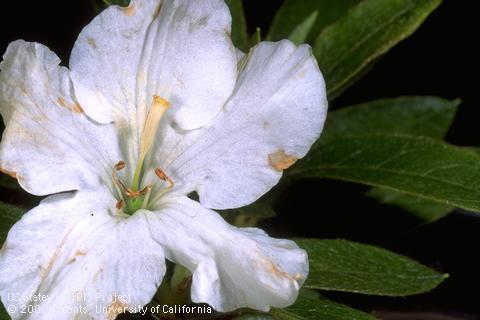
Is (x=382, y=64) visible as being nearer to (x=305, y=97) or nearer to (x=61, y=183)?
(x=305, y=97)

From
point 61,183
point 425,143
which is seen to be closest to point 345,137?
point 425,143

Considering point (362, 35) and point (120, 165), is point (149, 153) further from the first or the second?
point (362, 35)

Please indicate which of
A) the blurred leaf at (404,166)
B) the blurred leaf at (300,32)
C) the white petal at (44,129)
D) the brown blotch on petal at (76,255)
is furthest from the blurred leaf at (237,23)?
the brown blotch on petal at (76,255)

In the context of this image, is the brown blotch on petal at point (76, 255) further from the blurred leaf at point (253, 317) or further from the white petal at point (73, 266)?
the blurred leaf at point (253, 317)

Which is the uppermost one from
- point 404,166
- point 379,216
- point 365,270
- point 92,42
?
point 92,42

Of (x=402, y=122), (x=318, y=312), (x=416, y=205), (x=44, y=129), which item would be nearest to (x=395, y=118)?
(x=402, y=122)

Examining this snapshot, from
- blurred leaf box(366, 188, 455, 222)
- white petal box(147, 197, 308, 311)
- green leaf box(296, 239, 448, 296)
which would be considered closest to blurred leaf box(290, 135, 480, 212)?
green leaf box(296, 239, 448, 296)
